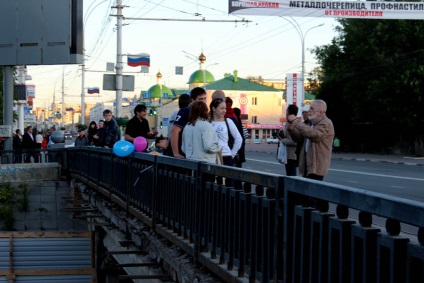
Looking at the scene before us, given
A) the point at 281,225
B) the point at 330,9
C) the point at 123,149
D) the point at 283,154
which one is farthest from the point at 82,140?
the point at 281,225

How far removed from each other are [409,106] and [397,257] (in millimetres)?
52836

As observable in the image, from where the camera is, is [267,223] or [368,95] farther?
[368,95]

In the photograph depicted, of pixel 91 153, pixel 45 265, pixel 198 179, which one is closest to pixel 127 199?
pixel 198 179

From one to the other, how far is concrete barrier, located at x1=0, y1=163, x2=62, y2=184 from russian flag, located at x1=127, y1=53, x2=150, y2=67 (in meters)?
14.1

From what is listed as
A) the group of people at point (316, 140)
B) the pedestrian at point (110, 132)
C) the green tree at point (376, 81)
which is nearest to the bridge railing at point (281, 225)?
the group of people at point (316, 140)

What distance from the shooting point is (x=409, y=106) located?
180ft

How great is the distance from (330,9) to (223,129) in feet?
67.2

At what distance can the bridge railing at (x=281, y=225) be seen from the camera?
356 cm

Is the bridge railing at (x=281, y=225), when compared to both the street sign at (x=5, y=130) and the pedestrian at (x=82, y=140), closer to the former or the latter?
the street sign at (x=5, y=130)

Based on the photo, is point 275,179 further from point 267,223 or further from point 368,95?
point 368,95

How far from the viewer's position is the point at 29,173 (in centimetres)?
2377

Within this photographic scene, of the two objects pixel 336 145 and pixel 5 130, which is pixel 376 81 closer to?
pixel 336 145

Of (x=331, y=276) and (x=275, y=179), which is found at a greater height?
(x=275, y=179)

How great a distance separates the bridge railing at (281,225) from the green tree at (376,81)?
46.2 m
